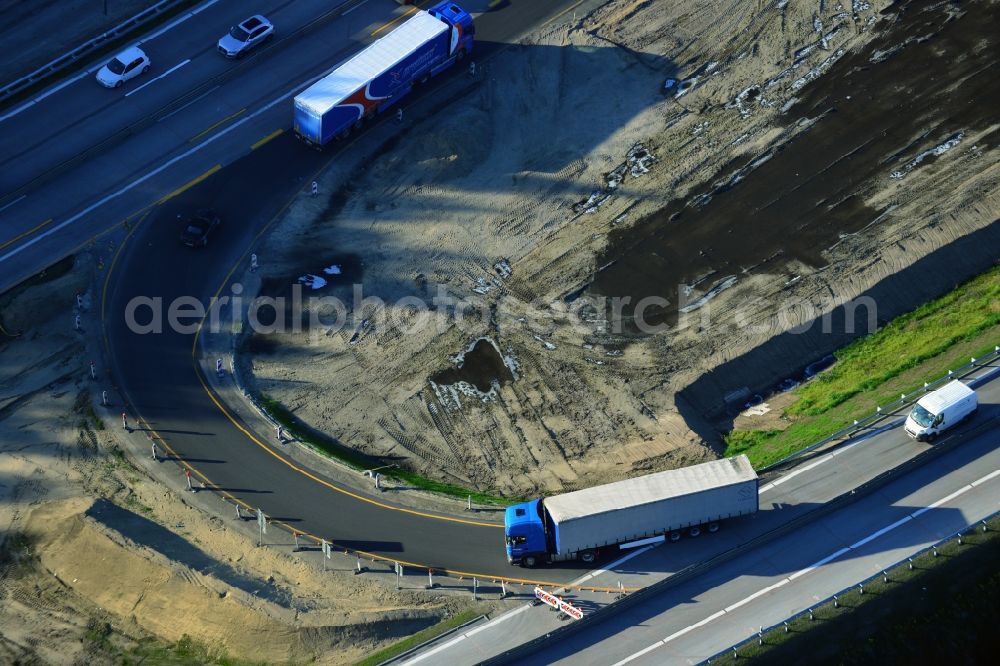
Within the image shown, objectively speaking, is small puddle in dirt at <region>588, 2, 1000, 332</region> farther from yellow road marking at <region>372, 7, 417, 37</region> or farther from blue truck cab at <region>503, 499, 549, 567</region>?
yellow road marking at <region>372, 7, 417, 37</region>

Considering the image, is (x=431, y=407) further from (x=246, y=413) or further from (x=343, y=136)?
(x=343, y=136)

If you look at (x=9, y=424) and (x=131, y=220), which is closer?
(x=9, y=424)

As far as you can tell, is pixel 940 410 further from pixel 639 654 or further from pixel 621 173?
pixel 621 173

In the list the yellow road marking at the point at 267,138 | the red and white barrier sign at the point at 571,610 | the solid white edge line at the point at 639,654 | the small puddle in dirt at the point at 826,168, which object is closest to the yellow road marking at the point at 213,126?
the yellow road marking at the point at 267,138

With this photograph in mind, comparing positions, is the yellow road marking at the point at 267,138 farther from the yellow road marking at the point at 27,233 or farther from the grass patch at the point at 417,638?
the grass patch at the point at 417,638

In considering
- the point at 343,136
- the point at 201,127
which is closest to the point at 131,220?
the point at 201,127

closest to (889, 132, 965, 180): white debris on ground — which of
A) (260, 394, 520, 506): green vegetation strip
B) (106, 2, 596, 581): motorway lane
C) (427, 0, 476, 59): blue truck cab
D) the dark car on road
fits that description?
(427, 0, 476, 59): blue truck cab

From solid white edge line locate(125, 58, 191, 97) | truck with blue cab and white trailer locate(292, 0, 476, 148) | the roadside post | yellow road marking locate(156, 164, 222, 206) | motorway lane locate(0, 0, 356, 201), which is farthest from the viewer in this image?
solid white edge line locate(125, 58, 191, 97)
